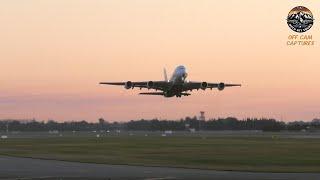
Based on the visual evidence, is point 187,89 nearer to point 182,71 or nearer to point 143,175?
point 182,71

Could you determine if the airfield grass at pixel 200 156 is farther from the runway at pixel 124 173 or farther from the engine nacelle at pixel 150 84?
the engine nacelle at pixel 150 84

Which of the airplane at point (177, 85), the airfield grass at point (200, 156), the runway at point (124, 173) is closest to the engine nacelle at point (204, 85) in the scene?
the airplane at point (177, 85)

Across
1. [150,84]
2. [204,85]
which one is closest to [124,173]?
[204,85]

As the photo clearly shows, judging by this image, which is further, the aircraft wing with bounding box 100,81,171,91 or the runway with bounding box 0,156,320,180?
the aircraft wing with bounding box 100,81,171,91

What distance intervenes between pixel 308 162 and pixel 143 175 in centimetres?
1566

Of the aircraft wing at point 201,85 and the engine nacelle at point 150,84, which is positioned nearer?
the aircraft wing at point 201,85

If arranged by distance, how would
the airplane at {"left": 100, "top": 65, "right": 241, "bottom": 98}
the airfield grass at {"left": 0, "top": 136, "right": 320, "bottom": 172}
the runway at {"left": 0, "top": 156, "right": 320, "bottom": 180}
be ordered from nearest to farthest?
the runway at {"left": 0, "top": 156, "right": 320, "bottom": 180} < the airfield grass at {"left": 0, "top": 136, "right": 320, "bottom": 172} < the airplane at {"left": 100, "top": 65, "right": 241, "bottom": 98}

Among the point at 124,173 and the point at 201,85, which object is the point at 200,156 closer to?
the point at 124,173

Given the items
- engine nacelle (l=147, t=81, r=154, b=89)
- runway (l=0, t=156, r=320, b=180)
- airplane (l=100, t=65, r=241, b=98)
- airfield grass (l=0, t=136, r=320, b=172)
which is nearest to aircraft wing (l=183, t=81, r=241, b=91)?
airplane (l=100, t=65, r=241, b=98)

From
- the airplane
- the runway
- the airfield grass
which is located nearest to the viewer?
the runway

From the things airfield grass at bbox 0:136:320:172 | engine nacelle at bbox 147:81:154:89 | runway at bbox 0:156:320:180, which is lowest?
runway at bbox 0:156:320:180

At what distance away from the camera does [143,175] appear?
30.1m

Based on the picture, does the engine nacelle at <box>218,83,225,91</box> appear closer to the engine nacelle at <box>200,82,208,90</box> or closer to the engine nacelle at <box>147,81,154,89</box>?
the engine nacelle at <box>200,82,208,90</box>

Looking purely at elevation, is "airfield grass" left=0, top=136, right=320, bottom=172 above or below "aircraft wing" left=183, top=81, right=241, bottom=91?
below
